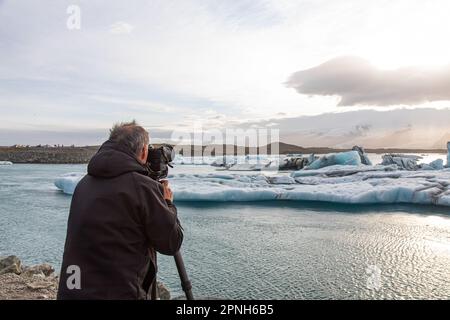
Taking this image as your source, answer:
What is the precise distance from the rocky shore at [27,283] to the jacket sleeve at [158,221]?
9.00ft

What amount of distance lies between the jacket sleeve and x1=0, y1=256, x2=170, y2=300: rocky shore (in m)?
2.74

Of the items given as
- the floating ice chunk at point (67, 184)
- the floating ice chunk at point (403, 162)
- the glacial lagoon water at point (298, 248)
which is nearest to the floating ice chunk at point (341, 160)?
the floating ice chunk at point (403, 162)

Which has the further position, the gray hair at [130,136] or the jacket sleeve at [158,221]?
the gray hair at [130,136]

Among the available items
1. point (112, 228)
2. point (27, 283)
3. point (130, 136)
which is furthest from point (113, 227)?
point (27, 283)

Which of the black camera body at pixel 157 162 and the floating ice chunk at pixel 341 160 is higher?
the black camera body at pixel 157 162

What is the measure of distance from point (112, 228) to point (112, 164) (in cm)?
29

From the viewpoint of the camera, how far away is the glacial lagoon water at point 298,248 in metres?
5.20

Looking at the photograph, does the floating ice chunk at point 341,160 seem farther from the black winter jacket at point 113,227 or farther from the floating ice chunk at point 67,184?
the black winter jacket at point 113,227

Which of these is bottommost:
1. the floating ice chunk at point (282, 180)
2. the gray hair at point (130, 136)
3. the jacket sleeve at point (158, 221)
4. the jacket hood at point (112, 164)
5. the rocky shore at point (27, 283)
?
the rocky shore at point (27, 283)

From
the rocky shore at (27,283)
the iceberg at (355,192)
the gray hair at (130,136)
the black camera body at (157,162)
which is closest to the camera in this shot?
the gray hair at (130,136)

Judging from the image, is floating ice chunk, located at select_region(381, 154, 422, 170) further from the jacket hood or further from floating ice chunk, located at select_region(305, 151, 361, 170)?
the jacket hood

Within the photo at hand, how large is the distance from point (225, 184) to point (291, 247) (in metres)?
9.49

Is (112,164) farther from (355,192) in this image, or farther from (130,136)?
(355,192)

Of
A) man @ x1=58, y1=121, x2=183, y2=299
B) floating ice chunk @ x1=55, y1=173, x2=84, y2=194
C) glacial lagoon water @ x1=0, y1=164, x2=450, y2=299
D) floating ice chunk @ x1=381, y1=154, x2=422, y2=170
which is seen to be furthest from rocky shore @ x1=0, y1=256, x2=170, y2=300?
floating ice chunk @ x1=381, y1=154, x2=422, y2=170
